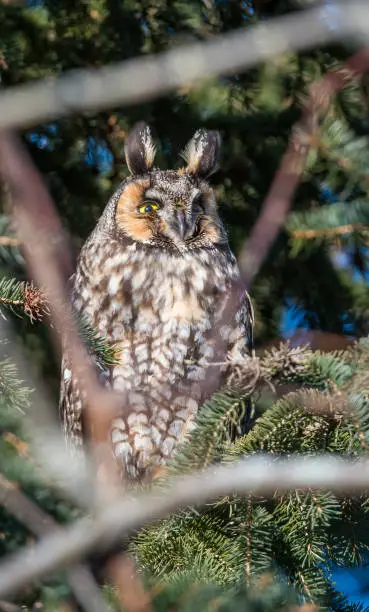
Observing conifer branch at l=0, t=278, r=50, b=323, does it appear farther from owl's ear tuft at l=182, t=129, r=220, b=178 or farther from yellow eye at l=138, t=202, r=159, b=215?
owl's ear tuft at l=182, t=129, r=220, b=178

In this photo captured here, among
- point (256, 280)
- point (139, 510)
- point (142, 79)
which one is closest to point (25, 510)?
point (139, 510)

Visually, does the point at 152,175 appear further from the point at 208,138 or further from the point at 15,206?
the point at 15,206

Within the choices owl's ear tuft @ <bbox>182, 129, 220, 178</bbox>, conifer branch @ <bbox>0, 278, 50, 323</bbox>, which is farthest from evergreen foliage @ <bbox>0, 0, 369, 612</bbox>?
owl's ear tuft @ <bbox>182, 129, 220, 178</bbox>

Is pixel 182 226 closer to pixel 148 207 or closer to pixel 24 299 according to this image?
pixel 148 207

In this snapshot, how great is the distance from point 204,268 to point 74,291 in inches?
15.9

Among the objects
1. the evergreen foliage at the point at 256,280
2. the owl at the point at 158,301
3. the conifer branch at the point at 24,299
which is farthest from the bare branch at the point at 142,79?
the owl at the point at 158,301

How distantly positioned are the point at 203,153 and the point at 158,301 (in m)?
0.50

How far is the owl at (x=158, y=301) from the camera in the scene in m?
2.27

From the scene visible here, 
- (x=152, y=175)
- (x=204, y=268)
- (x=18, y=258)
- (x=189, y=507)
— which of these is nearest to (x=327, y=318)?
(x=204, y=268)

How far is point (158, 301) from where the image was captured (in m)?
2.28

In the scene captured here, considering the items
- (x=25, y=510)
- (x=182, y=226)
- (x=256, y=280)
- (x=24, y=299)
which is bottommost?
(x=256, y=280)

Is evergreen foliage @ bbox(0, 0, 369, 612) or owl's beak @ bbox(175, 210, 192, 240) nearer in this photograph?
evergreen foliage @ bbox(0, 0, 369, 612)

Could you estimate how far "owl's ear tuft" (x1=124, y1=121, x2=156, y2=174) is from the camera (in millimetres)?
2377

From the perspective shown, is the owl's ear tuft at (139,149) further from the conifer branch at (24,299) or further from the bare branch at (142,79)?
the bare branch at (142,79)
